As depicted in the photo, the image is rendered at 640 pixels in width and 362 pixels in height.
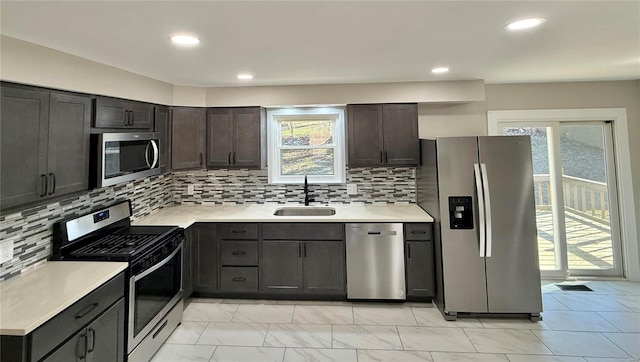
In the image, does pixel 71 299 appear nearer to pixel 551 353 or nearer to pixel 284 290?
pixel 284 290

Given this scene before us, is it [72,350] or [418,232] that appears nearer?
[72,350]

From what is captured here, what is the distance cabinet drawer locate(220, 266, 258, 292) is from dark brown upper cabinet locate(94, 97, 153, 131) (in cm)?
161

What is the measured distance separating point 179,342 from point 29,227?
1344 millimetres

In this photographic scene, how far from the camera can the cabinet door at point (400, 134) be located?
3410mm

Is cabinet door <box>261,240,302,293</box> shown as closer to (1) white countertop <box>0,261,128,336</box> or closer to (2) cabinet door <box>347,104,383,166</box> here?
(2) cabinet door <box>347,104,383,166</box>

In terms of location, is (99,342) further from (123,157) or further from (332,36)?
(332,36)

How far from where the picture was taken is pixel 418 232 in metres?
3.06

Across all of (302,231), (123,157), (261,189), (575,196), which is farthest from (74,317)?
(575,196)

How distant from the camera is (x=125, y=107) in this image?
2584 millimetres

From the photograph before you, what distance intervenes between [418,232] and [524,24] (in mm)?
1903

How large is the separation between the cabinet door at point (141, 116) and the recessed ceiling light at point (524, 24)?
2878 mm

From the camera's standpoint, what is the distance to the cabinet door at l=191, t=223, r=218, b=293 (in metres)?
3.19

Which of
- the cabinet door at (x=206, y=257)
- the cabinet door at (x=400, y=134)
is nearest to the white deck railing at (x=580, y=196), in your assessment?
the cabinet door at (x=400, y=134)

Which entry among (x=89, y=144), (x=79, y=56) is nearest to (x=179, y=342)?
(x=89, y=144)
